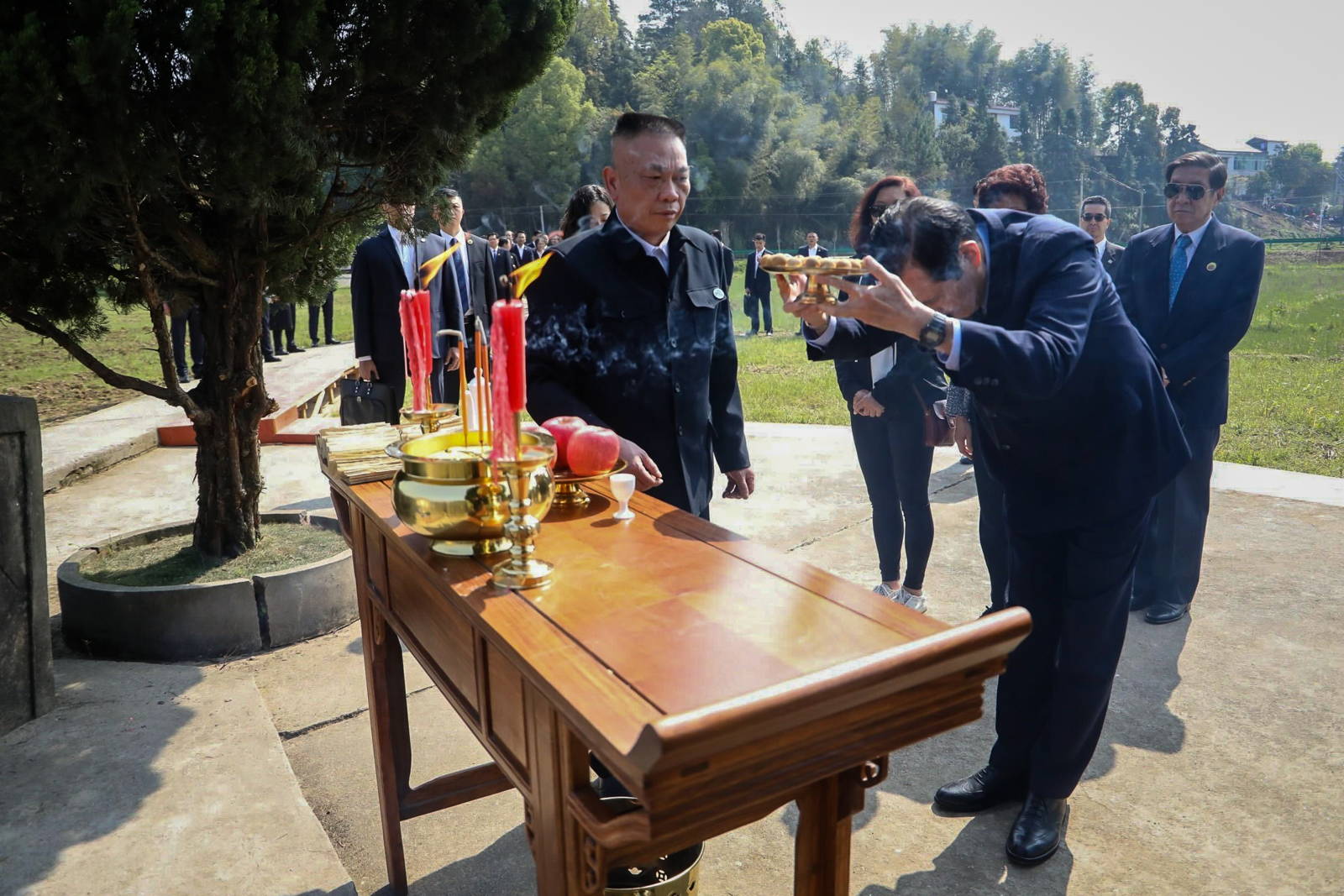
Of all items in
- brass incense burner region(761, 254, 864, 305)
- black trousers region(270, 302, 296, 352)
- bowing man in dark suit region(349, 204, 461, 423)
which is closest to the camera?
brass incense burner region(761, 254, 864, 305)

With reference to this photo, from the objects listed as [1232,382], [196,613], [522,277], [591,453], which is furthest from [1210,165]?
[1232,382]

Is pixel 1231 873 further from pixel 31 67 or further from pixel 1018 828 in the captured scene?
pixel 31 67

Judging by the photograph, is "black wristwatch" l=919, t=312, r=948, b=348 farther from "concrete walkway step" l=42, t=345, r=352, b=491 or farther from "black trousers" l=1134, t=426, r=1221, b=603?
"concrete walkway step" l=42, t=345, r=352, b=491

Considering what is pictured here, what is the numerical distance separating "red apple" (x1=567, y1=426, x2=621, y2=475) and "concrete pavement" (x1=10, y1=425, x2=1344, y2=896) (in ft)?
3.71

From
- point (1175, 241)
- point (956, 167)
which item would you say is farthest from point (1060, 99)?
point (1175, 241)

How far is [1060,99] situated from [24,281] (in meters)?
108

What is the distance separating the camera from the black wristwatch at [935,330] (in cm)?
184

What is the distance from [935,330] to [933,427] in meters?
2.14

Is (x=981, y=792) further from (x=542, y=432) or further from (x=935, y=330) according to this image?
(x=542, y=432)

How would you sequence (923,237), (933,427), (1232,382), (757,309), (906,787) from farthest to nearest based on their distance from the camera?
(757,309) < (1232,382) < (933,427) < (906,787) < (923,237)

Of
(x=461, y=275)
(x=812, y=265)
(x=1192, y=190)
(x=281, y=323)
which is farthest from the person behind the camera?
(x=281, y=323)

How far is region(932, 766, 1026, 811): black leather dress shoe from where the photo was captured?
2715mm

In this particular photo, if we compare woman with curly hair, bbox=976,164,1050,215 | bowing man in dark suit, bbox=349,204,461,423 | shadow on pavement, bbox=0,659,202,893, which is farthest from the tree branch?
woman with curly hair, bbox=976,164,1050,215

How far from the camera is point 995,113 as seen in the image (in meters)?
88.8
